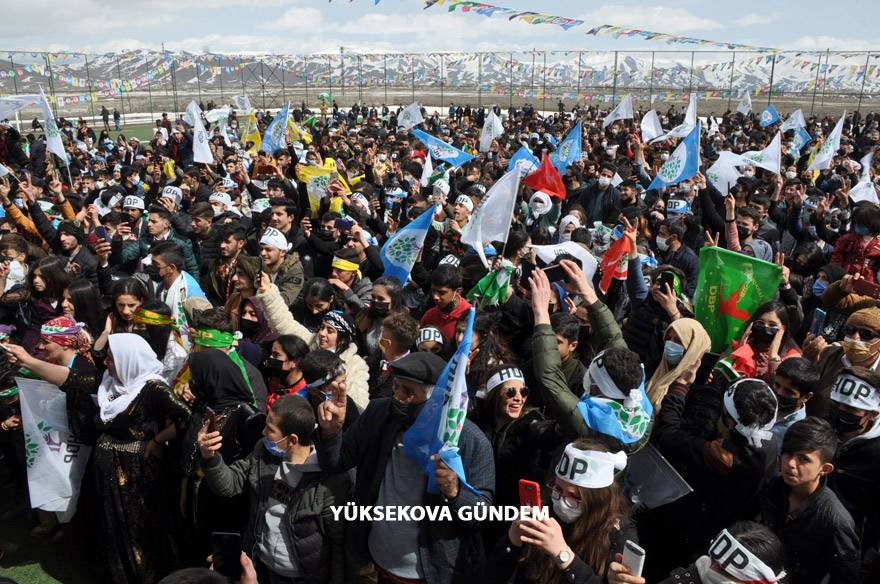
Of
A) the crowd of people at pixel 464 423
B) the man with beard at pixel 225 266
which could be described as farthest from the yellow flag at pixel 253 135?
the man with beard at pixel 225 266

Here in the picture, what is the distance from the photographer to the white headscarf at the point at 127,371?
12.1 feet

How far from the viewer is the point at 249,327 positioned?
Result: 4.86 metres

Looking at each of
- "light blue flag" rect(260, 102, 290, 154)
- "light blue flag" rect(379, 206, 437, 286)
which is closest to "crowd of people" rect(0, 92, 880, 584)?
"light blue flag" rect(379, 206, 437, 286)

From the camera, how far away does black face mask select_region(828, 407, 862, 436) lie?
3.11m

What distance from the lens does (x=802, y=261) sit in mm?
6602

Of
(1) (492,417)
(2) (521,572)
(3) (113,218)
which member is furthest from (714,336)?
(3) (113,218)

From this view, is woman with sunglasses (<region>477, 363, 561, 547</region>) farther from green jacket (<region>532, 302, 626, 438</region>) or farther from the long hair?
the long hair

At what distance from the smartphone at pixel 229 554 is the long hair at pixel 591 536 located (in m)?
1.01

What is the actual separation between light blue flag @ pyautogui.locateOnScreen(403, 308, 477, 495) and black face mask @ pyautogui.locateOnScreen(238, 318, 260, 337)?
2.26 metres

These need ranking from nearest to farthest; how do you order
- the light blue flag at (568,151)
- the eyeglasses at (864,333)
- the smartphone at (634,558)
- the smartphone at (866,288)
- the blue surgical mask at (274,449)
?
the smartphone at (634,558)
the blue surgical mask at (274,449)
the eyeglasses at (864,333)
the smartphone at (866,288)
the light blue flag at (568,151)

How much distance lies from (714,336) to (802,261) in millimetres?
2691

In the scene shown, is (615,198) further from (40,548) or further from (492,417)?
(40,548)

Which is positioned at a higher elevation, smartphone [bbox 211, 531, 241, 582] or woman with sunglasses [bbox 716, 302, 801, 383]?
woman with sunglasses [bbox 716, 302, 801, 383]

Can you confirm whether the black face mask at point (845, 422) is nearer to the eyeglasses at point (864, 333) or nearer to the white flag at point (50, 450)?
the eyeglasses at point (864, 333)
